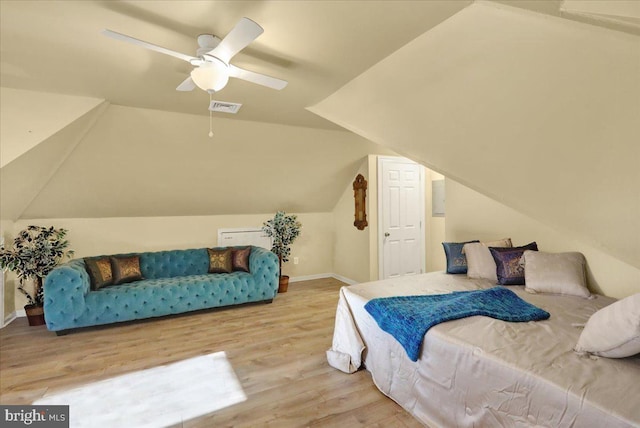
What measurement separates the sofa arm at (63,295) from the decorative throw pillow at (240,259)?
180 centimetres

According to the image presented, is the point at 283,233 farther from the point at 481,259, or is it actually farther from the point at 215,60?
the point at 215,60

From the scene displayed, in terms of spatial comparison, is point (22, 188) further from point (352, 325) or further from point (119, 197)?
point (352, 325)

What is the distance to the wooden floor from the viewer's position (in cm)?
212

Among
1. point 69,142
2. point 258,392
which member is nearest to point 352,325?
point 258,392

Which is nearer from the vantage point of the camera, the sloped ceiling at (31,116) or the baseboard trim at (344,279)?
the sloped ceiling at (31,116)

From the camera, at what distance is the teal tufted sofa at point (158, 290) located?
3.41 metres

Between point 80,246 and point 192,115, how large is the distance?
258cm

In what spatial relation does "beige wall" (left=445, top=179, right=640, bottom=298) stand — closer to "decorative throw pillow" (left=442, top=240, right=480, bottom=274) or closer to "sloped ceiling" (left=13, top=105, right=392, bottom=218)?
"decorative throw pillow" (left=442, top=240, right=480, bottom=274)

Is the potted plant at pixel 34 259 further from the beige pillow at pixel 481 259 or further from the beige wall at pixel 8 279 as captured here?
the beige pillow at pixel 481 259

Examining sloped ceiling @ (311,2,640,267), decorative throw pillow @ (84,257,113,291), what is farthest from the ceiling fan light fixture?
decorative throw pillow @ (84,257,113,291)

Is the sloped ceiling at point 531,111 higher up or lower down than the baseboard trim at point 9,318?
higher up

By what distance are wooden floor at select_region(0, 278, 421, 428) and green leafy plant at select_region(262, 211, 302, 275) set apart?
1076 millimetres

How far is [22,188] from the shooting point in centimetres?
343

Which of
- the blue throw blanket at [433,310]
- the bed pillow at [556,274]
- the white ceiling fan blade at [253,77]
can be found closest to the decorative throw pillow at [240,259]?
the blue throw blanket at [433,310]
